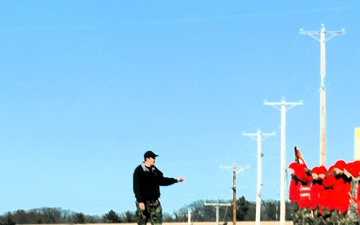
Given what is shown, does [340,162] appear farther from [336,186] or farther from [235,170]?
[235,170]

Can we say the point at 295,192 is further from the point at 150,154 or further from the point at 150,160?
the point at 150,154

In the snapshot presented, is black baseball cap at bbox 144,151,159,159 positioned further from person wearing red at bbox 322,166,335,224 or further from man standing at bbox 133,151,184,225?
person wearing red at bbox 322,166,335,224

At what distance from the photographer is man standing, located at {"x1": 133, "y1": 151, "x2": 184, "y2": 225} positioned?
17922 millimetres

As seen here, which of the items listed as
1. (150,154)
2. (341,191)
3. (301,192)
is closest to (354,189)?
(341,191)

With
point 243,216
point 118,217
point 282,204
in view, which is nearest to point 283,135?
point 282,204

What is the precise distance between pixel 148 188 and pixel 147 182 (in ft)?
0.36

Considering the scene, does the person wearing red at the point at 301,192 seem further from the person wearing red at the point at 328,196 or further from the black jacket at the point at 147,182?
the black jacket at the point at 147,182

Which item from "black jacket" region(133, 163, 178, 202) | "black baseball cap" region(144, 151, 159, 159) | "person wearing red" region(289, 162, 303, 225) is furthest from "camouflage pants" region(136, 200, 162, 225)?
"person wearing red" region(289, 162, 303, 225)

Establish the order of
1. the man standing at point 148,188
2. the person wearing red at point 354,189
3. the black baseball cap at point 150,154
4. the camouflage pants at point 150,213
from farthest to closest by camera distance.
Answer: the person wearing red at point 354,189 → the camouflage pants at point 150,213 → the man standing at point 148,188 → the black baseball cap at point 150,154

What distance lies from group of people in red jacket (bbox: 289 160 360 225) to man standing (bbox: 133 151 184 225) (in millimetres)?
3063

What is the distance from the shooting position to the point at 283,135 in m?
68.6

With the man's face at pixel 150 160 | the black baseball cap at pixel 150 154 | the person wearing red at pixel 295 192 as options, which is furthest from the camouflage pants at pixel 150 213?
the person wearing red at pixel 295 192

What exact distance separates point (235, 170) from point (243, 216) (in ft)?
140

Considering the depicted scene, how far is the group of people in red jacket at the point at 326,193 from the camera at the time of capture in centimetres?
1877
